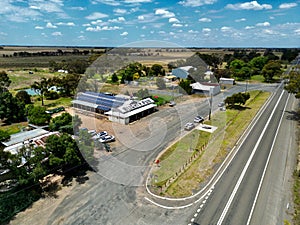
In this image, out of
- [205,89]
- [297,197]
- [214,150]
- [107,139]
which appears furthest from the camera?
[205,89]

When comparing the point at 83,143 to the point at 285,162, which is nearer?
the point at 83,143

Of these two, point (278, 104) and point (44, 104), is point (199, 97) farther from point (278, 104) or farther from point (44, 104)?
point (44, 104)

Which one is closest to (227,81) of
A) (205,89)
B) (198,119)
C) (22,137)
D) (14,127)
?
(205,89)

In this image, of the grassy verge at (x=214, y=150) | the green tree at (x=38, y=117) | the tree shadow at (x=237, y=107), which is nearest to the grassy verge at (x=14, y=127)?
the green tree at (x=38, y=117)

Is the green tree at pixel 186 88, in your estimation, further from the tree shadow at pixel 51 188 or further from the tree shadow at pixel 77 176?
the tree shadow at pixel 51 188

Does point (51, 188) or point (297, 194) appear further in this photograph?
point (51, 188)

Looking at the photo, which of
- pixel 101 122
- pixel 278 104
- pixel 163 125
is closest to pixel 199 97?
pixel 278 104

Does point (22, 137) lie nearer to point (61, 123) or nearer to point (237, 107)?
point (61, 123)
